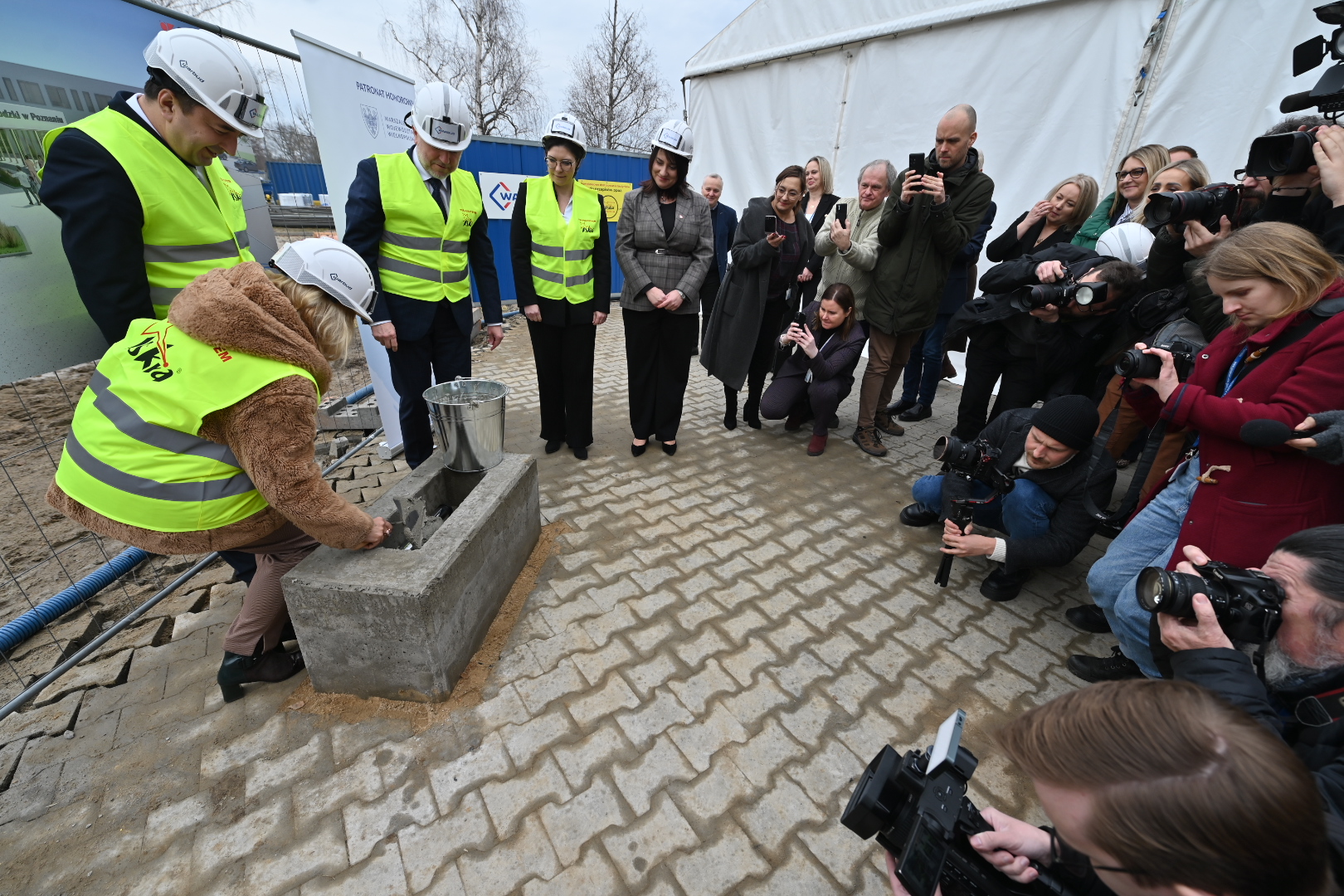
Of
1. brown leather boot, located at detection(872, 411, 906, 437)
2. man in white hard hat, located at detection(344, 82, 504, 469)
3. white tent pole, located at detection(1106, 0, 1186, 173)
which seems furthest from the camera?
brown leather boot, located at detection(872, 411, 906, 437)

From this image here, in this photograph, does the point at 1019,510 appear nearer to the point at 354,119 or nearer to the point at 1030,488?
the point at 1030,488

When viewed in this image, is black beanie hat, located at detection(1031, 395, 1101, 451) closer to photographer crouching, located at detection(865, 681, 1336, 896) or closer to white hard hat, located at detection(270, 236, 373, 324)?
photographer crouching, located at detection(865, 681, 1336, 896)

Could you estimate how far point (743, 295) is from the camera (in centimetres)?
413

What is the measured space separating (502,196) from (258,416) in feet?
23.0

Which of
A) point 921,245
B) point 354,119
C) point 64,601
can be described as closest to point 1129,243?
point 921,245

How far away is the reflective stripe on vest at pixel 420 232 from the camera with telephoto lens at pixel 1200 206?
3446 mm

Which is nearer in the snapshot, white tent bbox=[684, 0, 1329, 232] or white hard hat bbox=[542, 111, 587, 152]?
white hard hat bbox=[542, 111, 587, 152]

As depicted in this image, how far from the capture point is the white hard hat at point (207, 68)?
187cm

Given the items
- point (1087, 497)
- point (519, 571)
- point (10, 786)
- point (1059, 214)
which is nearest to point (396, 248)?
point (519, 571)

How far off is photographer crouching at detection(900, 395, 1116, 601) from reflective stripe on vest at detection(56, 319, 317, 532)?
9.46 ft

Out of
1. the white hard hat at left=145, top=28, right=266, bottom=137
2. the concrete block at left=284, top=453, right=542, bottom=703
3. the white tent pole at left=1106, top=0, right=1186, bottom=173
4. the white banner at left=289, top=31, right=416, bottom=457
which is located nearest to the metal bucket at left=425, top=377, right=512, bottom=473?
the concrete block at left=284, top=453, right=542, bottom=703

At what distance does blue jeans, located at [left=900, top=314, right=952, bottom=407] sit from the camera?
16.1ft

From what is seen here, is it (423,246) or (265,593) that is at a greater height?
(423,246)

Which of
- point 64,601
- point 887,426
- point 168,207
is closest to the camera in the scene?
point 168,207
